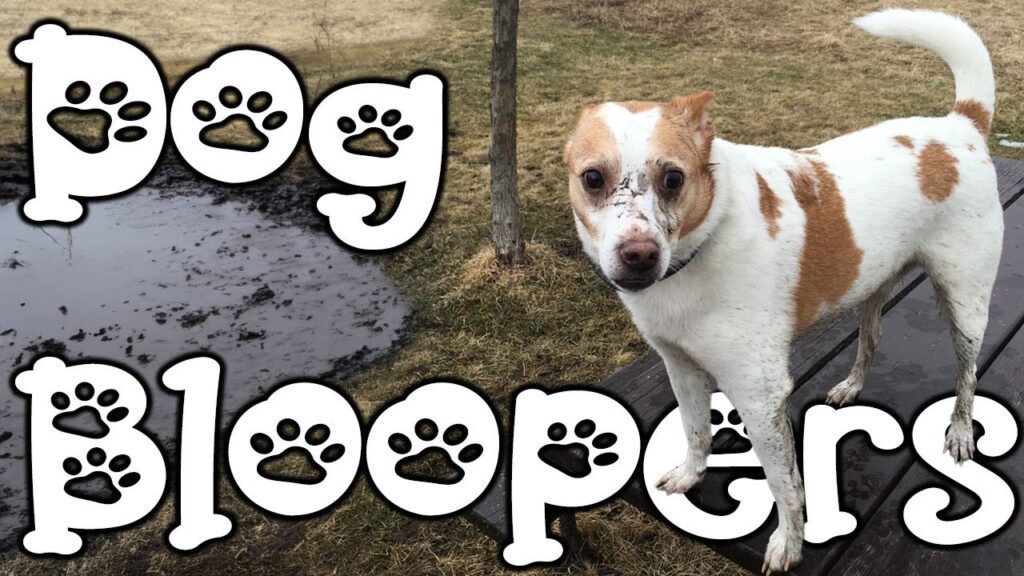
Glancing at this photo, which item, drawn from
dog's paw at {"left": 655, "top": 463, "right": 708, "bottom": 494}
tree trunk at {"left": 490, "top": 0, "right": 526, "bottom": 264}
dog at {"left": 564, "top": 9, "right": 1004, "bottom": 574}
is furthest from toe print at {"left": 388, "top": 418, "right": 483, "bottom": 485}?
tree trunk at {"left": 490, "top": 0, "right": 526, "bottom": 264}

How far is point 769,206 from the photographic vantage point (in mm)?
1812

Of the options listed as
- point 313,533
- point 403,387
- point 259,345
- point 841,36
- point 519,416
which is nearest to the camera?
point 519,416

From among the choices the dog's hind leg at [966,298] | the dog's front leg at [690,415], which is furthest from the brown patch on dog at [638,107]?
the dog's hind leg at [966,298]

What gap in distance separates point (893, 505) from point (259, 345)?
3018 millimetres

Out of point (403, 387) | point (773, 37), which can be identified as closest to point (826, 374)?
point (403, 387)

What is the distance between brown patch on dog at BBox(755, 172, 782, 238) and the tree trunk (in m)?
2.33

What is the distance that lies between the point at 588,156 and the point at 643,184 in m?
0.14

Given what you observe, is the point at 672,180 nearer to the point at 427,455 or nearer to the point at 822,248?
the point at 822,248

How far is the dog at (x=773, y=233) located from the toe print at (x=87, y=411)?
2528 mm

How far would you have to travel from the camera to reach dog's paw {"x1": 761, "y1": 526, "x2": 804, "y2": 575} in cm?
195

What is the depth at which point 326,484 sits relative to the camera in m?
3.00

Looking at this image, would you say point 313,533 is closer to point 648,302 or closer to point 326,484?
point 326,484

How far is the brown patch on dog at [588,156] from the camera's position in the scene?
159 cm

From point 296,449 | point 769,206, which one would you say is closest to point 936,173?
point 769,206
